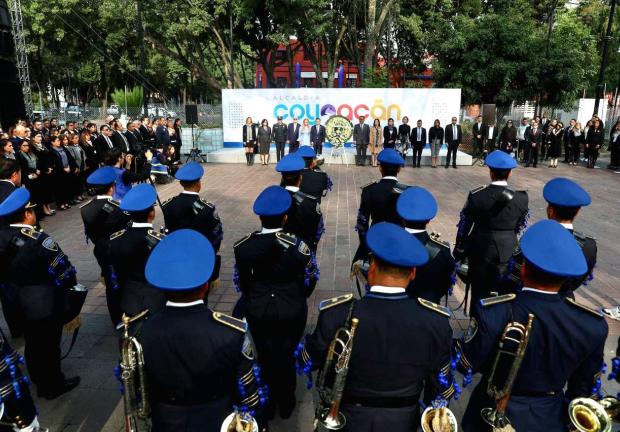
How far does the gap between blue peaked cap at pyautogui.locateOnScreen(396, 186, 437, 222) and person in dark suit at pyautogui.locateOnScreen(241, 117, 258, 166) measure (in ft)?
48.5

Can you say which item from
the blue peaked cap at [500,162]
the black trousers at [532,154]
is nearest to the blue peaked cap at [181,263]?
the blue peaked cap at [500,162]

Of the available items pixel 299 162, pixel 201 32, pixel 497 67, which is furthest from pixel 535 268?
pixel 201 32

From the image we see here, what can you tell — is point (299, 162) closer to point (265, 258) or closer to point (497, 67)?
point (265, 258)

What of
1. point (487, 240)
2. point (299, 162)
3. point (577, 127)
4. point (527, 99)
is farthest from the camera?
point (527, 99)

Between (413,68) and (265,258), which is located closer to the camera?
(265,258)

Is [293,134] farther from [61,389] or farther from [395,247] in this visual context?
[395,247]

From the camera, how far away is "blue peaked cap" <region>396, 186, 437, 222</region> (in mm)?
3727

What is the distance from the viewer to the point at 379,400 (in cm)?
240

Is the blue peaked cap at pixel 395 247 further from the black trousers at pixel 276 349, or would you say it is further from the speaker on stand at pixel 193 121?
the speaker on stand at pixel 193 121

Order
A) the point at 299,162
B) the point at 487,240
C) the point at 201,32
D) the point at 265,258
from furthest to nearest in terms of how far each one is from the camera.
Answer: the point at 201,32 < the point at 299,162 < the point at 487,240 < the point at 265,258

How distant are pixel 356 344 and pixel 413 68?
3164 cm

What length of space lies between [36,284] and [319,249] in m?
4.75

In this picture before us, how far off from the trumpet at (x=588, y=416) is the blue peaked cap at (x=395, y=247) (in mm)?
1091

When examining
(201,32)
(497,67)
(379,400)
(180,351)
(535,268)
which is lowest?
(379,400)
